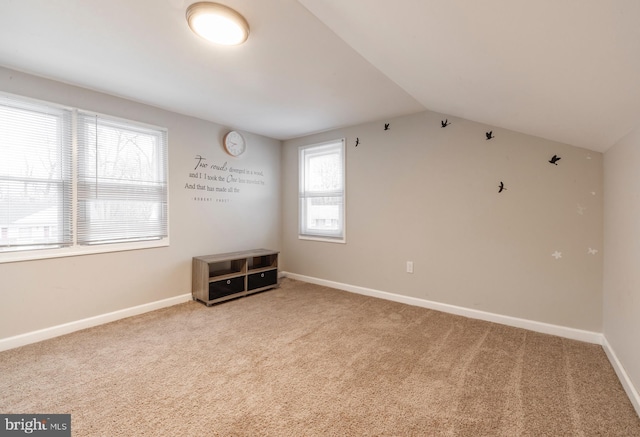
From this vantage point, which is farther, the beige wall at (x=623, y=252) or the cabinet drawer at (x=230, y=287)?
the cabinet drawer at (x=230, y=287)

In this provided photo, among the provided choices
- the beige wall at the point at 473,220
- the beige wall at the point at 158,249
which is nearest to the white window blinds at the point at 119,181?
the beige wall at the point at 158,249

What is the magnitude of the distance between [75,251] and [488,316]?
399cm

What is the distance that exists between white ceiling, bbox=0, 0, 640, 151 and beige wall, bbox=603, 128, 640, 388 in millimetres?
183

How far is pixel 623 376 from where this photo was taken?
1.74 meters

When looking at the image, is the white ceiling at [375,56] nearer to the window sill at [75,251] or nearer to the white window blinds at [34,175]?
the white window blinds at [34,175]

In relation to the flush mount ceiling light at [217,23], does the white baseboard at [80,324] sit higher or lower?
lower

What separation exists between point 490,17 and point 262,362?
2391mm

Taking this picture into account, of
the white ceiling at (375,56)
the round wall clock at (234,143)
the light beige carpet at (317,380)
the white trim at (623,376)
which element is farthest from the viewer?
the round wall clock at (234,143)

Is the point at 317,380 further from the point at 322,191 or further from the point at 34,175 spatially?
the point at 34,175

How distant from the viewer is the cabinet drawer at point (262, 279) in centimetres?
365

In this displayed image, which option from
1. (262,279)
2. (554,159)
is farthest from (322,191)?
(554,159)

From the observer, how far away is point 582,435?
4.44 feet

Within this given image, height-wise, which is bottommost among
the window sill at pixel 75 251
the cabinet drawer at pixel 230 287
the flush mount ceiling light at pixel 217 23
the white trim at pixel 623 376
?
the white trim at pixel 623 376

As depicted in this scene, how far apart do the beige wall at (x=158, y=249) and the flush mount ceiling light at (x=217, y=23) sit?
1.76 metres
